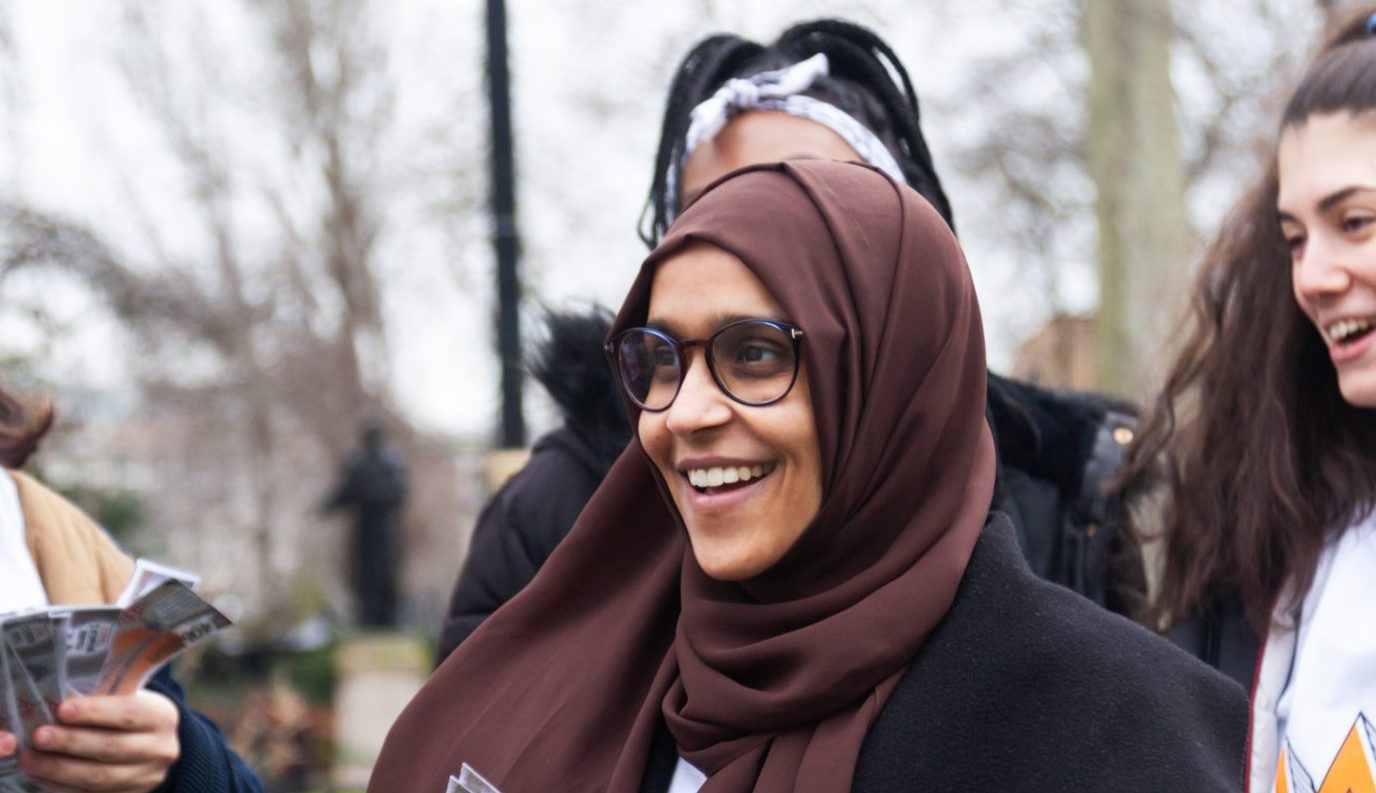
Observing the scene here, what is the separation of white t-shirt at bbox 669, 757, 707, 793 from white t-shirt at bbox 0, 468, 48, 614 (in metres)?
1.08

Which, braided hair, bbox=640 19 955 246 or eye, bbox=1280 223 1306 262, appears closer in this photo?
eye, bbox=1280 223 1306 262

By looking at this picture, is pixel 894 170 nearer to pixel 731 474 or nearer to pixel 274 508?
pixel 731 474

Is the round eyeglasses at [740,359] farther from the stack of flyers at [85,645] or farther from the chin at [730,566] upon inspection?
the stack of flyers at [85,645]

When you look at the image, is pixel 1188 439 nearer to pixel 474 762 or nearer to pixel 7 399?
pixel 474 762

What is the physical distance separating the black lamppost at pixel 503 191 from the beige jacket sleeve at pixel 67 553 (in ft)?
10.4

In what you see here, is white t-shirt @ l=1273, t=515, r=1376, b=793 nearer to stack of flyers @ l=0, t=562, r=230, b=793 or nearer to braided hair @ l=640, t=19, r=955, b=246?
braided hair @ l=640, t=19, r=955, b=246

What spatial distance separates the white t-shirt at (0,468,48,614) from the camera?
8.05 ft

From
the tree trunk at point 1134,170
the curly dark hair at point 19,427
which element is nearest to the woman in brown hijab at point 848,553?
the curly dark hair at point 19,427

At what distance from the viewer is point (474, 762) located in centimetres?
232

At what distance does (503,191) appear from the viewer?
19.8ft

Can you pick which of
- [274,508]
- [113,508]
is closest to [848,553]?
[113,508]

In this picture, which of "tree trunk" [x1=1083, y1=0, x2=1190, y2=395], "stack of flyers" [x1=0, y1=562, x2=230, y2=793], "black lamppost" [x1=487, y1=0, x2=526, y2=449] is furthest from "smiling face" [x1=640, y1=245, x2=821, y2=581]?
"tree trunk" [x1=1083, y1=0, x2=1190, y2=395]

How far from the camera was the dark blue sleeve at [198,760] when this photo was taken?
249 cm

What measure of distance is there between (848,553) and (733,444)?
21cm
